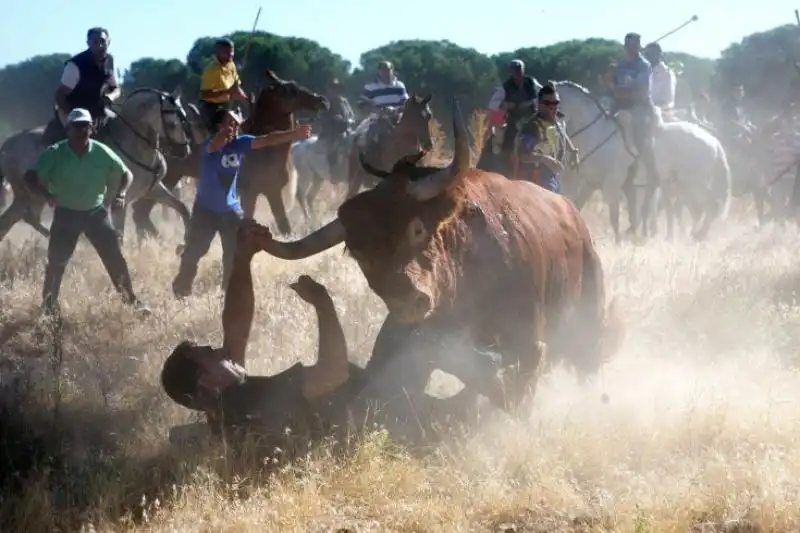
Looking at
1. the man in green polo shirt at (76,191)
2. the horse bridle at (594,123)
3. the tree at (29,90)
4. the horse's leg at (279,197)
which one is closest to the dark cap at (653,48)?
the horse bridle at (594,123)

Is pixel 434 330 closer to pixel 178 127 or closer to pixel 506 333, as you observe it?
pixel 506 333

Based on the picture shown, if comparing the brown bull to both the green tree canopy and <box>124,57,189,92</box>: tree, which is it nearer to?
the green tree canopy

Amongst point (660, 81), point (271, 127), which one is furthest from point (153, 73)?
point (271, 127)

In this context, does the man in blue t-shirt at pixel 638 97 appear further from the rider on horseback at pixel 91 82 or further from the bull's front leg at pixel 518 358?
the bull's front leg at pixel 518 358

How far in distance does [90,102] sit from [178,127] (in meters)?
1.37

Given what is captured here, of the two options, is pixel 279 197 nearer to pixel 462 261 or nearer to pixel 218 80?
pixel 218 80

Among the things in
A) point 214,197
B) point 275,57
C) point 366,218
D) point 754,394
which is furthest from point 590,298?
point 275,57

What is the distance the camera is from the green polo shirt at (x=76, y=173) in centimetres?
984

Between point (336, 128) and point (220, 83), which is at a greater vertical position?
point (220, 83)

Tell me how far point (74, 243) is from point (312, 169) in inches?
462

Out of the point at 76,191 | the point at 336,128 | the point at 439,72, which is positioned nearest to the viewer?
the point at 76,191

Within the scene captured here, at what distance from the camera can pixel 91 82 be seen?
42.4ft

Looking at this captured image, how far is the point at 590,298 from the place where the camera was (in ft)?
26.1

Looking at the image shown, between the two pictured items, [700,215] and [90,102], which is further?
[700,215]
